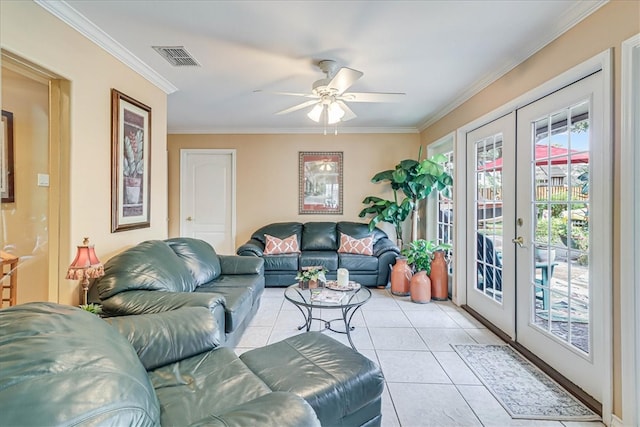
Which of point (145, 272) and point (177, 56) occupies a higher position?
point (177, 56)

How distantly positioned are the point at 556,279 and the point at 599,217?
66 cm

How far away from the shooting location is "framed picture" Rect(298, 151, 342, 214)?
5371 mm

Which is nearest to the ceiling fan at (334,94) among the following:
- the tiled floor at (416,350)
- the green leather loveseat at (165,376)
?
the green leather loveseat at (165,376)

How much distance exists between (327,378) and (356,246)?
337 cm

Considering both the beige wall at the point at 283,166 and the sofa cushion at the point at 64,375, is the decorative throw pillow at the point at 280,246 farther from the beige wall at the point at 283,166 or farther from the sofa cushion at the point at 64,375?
the sofa cushion at the point at 64,375

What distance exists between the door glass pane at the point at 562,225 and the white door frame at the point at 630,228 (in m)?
0.34

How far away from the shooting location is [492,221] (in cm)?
314

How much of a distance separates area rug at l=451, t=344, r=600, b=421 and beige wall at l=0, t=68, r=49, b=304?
10.6ft

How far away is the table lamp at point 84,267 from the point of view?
6.41 ft

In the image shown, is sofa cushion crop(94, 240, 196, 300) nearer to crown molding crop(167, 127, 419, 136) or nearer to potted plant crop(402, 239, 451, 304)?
potted plant crop(402, 239, 451, 304)

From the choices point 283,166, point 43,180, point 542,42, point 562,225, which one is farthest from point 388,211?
point 43,180

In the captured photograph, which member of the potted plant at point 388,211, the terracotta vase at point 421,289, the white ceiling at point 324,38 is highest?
the white ceiling at point 324,38

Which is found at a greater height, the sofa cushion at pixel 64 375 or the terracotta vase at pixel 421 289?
the sofa cushion at pixel 64 375

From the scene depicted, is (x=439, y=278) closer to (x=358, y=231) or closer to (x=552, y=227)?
(x=358, y=231)
